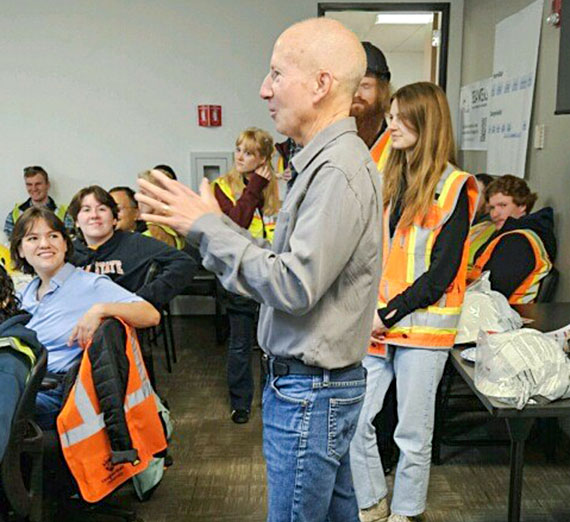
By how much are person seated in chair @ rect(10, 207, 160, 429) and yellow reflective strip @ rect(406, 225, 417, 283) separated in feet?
2.92

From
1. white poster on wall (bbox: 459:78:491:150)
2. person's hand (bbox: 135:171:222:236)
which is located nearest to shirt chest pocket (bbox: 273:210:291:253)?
person's hand (bbox: 135:171:222:236)

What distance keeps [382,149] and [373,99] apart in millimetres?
263

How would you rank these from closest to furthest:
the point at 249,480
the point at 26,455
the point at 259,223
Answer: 1. the point at 26,455
2. the point at 249,480
3. the point at 259,223

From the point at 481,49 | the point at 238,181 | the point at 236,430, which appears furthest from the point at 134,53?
the point at 236,430

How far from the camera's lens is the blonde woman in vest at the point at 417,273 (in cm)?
188

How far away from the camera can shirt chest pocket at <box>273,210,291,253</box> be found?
46.8 inches

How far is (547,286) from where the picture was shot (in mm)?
2748

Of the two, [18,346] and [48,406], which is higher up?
[18,346]

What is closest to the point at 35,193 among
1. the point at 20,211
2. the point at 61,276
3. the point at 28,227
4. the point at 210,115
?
the point at 20,211

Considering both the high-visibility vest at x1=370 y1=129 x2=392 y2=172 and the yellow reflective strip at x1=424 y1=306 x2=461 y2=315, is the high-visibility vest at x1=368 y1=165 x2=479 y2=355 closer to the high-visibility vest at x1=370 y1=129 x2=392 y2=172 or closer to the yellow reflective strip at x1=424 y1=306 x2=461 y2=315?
the yellow reflective strip at x1=424 y1=306 x2=461 y2=315

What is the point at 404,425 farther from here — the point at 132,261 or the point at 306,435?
the point at 132,261

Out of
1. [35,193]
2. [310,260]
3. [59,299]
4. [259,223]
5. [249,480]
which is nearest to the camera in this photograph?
[310,260]

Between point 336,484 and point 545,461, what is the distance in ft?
5.21

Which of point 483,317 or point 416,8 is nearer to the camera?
point 483,317
